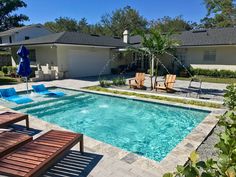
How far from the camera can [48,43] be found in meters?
18.2

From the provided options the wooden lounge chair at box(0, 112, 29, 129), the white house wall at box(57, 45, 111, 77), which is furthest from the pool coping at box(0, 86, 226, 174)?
the white house wall at box(57, 45, 111, 77)

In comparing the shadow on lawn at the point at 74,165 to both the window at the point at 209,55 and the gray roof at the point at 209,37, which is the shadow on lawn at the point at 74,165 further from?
the window at the point at 209,55

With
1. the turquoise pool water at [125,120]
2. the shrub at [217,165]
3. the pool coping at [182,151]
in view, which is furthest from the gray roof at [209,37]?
the shrub at [217,165]

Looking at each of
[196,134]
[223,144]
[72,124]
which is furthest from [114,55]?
[223,144]

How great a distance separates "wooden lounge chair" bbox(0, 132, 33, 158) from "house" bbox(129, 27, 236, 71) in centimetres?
1892

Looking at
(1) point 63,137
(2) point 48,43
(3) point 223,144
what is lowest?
(1) point 63,137

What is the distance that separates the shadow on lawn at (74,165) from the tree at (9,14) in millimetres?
53818

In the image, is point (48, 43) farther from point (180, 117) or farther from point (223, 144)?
point (223, 144)

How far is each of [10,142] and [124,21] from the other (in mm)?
51146

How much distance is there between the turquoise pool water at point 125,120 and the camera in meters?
6.97

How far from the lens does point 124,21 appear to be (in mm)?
52219

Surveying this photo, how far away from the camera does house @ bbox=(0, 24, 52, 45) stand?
34.6 metres

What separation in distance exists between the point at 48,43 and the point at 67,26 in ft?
142

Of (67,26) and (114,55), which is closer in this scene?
(114,55)
